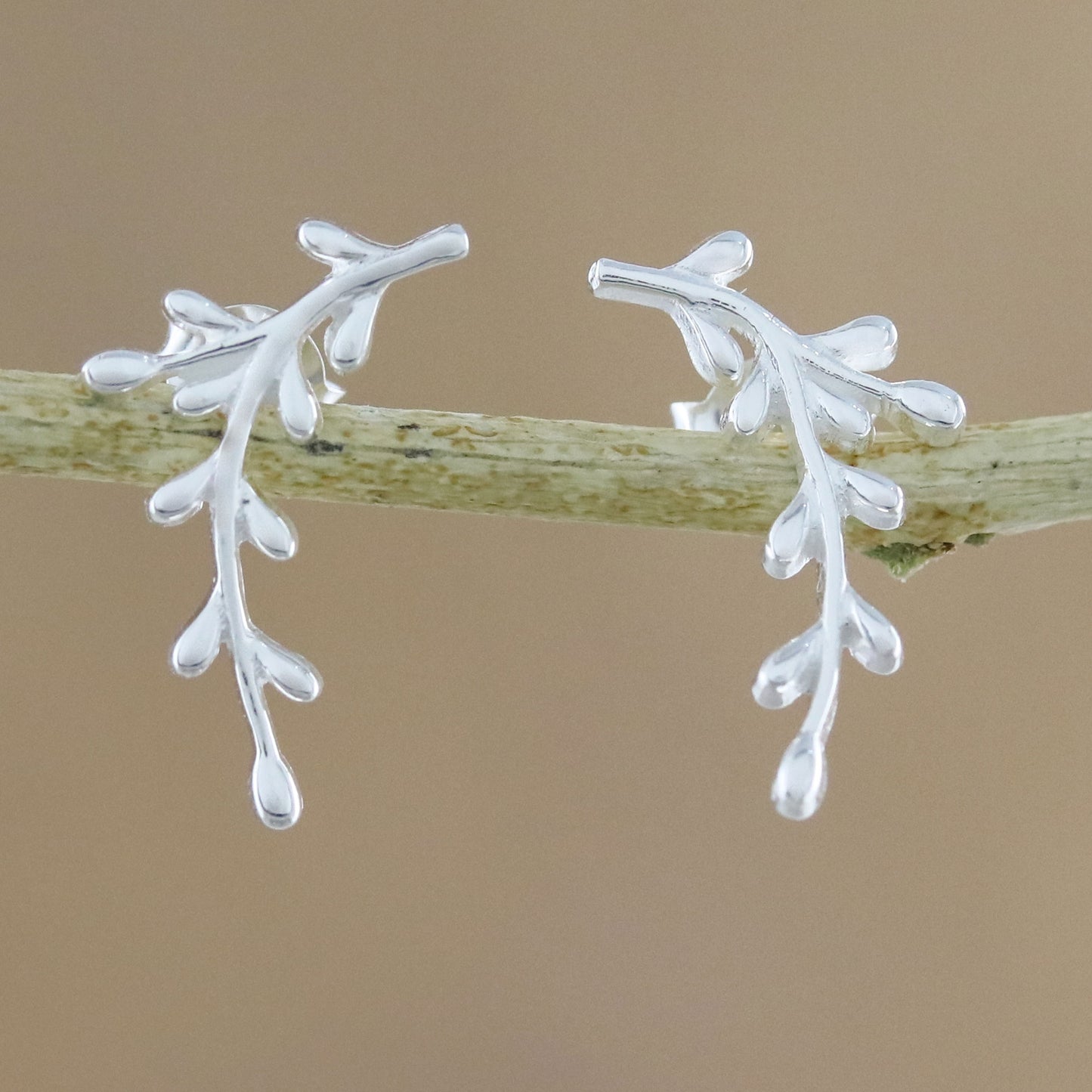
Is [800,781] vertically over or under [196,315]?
under

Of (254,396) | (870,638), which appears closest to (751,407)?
(870,638)

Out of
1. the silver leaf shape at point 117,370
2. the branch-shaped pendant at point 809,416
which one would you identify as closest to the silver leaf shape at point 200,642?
the silver leaf shape at point 117,370

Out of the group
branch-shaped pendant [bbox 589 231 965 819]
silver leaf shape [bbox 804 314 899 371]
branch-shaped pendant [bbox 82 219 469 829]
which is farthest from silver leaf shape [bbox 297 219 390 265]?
silver leaf shape [bbox 804 314 899 371]

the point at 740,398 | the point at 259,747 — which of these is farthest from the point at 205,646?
the point at 740,398

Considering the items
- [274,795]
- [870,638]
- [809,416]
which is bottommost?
[274,795]

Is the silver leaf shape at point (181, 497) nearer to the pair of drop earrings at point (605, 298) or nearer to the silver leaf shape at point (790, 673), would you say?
the pair of drop earrings at point (605, 298)

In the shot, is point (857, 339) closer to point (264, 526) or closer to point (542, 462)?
point (542, 462)

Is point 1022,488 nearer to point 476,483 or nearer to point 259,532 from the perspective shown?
point 476,483
